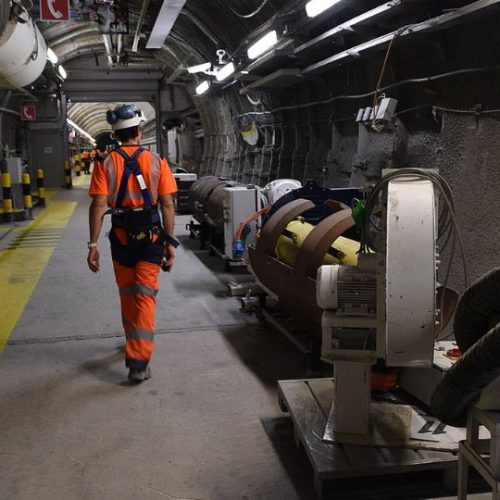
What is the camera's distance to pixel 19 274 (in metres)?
7.28

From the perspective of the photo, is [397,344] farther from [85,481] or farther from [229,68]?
[229,68]

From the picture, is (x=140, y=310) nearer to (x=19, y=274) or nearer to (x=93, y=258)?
(x=93, y=258)

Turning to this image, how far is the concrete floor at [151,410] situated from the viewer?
2803 millimetres

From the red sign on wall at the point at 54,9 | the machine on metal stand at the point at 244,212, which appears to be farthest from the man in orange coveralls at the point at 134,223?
the red sign on wall at the point at 54,9

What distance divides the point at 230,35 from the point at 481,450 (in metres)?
9.53

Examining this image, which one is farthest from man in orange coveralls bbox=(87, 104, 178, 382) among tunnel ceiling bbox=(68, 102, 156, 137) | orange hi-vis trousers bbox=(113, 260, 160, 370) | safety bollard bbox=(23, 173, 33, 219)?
tunnel ceiling bbox=(68, 102, 156, 137)

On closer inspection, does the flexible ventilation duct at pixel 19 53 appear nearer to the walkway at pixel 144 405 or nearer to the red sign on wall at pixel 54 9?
the red sign on wall at pixel 54 9

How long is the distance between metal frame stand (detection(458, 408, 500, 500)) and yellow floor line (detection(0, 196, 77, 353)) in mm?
3664

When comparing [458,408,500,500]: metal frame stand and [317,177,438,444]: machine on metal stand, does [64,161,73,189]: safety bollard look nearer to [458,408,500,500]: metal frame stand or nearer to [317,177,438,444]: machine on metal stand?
[317,177,438,444]: machine on metal stand

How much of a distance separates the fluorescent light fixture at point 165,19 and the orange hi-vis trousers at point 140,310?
5080 mm

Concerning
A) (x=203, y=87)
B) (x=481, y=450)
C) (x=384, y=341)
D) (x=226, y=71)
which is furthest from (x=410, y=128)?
(x=203, y=87)

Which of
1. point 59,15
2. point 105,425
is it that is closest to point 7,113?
point 59,15

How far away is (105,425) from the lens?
3.39m

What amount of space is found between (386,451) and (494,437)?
990 millimetres
